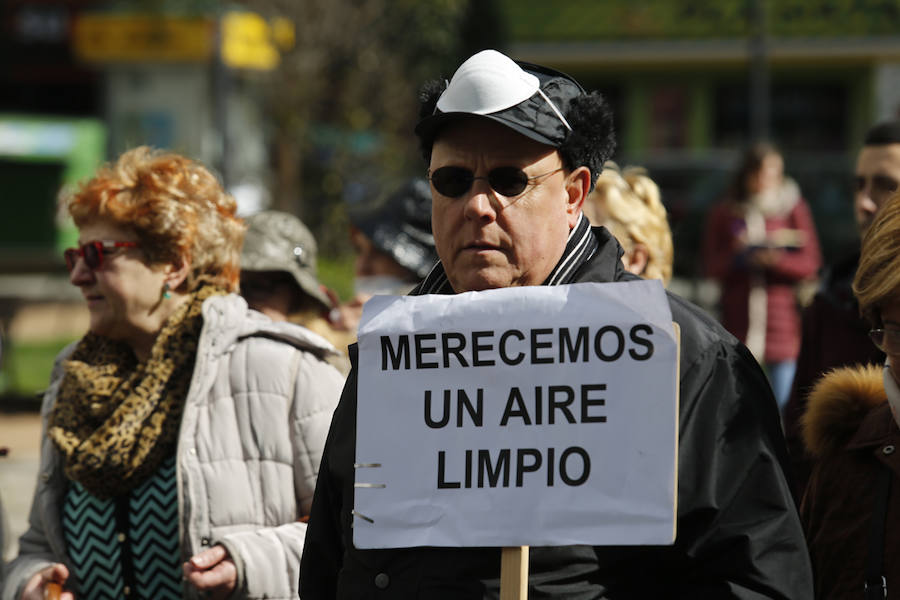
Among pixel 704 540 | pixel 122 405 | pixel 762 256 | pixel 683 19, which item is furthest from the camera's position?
pixel 683 19

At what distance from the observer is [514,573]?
2.21 m

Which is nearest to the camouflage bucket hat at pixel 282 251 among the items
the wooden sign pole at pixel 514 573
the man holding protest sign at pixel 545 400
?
the man holding protest sign at pixel 545 400

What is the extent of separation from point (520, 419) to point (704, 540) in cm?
38

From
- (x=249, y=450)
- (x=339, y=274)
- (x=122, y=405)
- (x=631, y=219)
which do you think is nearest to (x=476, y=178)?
(x=249, y=450)

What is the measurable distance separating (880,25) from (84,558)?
26204 mm

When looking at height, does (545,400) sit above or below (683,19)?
below

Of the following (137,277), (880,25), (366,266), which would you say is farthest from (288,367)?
(880,25)

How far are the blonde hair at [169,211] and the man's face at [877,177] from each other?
200 centimetres

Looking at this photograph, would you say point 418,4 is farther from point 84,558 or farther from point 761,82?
point 84,558

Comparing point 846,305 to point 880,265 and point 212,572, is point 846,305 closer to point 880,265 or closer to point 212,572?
point 880,265

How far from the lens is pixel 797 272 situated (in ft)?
28.2

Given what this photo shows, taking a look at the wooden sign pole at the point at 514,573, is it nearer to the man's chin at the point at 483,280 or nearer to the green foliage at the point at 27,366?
the man's chin at the point at 483,280

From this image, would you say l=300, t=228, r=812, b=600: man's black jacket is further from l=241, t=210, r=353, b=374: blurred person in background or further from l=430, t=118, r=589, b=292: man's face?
l=241, t=210, r=353, b=374: blurred person in background

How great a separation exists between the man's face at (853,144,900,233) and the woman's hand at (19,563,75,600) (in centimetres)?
262
